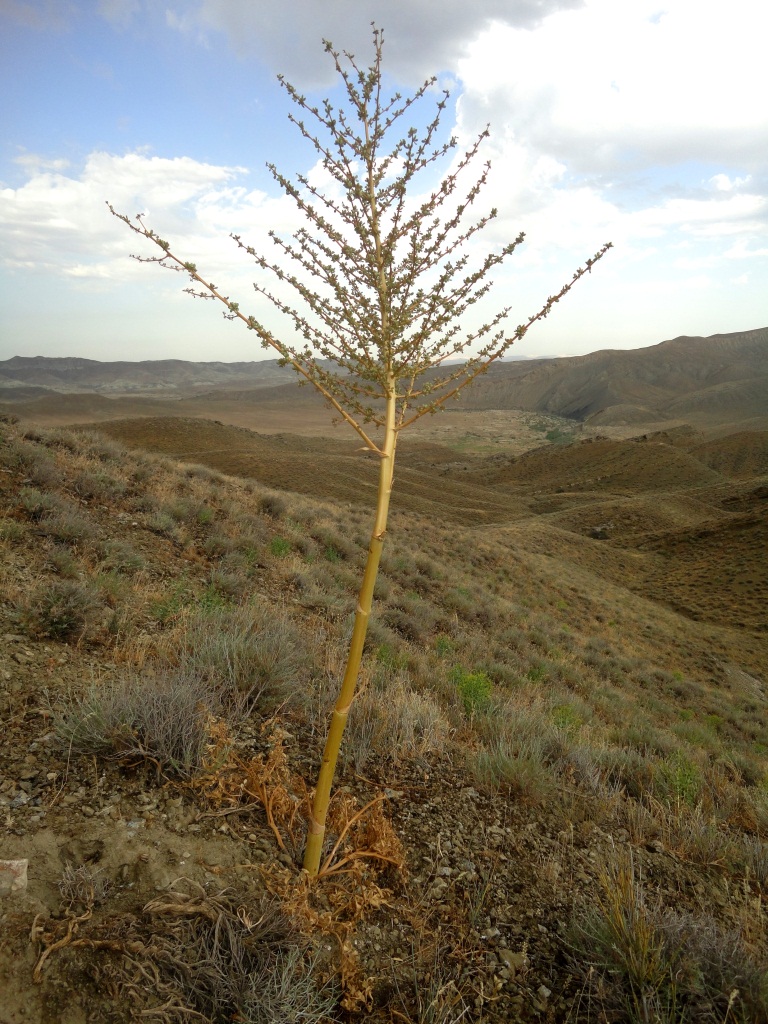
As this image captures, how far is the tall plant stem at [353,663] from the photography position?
2.14 m

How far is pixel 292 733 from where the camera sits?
3535 mm

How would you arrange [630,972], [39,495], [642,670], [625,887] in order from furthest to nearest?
[642,670] → [39,495] → [625,887] → [630,972]

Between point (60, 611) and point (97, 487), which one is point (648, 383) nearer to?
point (97, 487)

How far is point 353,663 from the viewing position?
217 cm

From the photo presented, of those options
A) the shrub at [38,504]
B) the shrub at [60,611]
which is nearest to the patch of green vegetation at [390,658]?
the shrub at [60,611]

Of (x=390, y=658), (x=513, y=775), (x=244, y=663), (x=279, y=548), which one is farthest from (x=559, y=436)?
(x=244, y=663)

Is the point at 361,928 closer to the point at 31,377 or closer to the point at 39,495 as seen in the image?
the point at 39,495

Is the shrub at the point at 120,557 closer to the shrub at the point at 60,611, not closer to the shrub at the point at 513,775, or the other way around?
the shrub at the point at 60,611

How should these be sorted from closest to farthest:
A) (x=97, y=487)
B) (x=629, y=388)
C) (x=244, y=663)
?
1. (x=244, y=663)
2. (x=97, y=487)
3. (x=629, y=388)

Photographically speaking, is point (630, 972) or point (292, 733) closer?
point (630, 972)

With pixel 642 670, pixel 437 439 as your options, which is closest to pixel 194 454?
pixel 642 670

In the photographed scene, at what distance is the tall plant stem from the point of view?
2.14 metres

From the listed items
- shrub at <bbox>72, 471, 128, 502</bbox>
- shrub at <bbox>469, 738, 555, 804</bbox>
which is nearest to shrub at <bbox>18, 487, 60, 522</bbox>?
shrub at <bbox>72, 471, 128, 502</bbox>

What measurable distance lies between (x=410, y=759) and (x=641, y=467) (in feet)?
179
